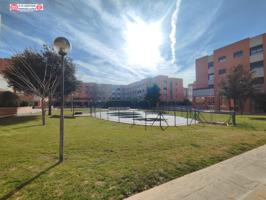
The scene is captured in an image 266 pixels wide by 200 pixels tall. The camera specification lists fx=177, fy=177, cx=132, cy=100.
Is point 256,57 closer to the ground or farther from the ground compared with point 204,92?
farther from the ground

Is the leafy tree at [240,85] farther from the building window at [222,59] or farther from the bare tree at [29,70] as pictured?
the bare tree at [29,70]

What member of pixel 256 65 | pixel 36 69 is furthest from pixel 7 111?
pixel 256 65

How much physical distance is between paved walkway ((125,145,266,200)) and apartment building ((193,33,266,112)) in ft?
119

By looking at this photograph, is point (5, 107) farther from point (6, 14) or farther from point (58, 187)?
point (58, 187)

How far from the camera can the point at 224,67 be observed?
43.5m

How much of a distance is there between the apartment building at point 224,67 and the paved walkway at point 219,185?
36.3 meters

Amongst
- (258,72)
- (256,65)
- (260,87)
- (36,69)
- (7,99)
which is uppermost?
(256,65)

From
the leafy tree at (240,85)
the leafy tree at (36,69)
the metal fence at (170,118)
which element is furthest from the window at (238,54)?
the leafy tree at (36,69)

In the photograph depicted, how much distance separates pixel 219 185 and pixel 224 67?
4582 centimetres

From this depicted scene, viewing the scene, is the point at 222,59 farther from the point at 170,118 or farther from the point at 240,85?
the point at 170,118

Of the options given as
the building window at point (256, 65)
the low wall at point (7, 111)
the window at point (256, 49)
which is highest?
the window at point (256, 49)

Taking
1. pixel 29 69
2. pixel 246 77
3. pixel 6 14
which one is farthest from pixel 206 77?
pixel 6 14

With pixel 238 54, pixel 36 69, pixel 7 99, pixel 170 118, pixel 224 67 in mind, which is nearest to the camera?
pixel 36 69

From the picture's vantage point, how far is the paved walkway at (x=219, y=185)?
10.8ft
